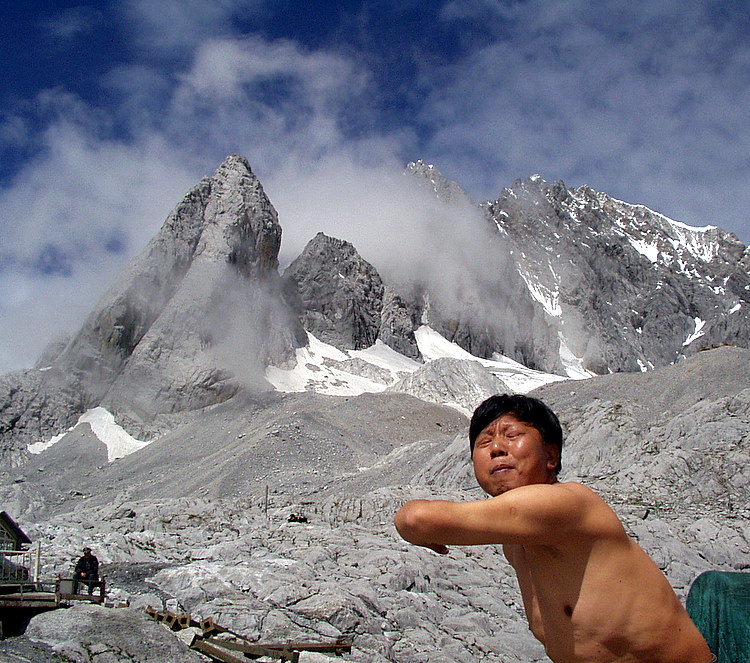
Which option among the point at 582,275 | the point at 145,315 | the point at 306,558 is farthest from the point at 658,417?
the point at 582,275

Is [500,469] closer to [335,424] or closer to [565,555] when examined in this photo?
[565,555]

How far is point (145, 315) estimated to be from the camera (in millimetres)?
79062

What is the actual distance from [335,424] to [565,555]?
5368 cm

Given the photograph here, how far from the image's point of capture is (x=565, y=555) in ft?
6.93

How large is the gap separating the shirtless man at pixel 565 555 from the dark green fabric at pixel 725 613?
0.23 ft

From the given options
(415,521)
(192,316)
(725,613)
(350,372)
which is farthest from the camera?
(350,372)

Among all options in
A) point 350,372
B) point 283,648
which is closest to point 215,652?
point 283,648

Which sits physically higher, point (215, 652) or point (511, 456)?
point (511, 456)

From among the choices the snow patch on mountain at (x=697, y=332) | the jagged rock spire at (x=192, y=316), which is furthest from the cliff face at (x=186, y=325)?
the snow patch on mountain at (x=697, y=332)

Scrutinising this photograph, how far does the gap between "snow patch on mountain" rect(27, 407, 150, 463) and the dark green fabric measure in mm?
65279

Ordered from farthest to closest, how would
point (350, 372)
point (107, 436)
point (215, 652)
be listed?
point (350, 372)
point (107, 436)
point (215, 652)

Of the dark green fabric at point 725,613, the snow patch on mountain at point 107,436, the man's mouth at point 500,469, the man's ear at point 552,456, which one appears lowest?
the dark green fabric at point 725,613

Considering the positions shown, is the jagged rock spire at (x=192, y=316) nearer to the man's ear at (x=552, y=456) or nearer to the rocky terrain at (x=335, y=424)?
the rocky terrain at (x=335, y=424)

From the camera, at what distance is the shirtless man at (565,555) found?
196 centimetres
